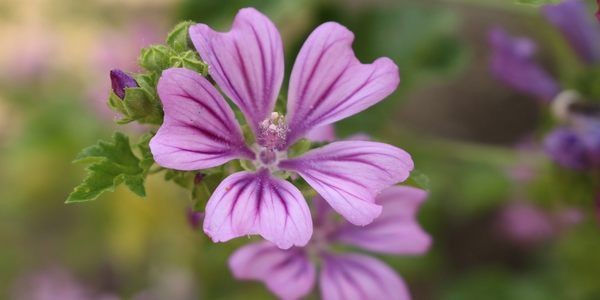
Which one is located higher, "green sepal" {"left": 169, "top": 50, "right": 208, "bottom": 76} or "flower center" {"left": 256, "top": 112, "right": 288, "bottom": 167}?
"green sepal" {"left": 169, "top": 50, "right": 208, "bottom": 76}

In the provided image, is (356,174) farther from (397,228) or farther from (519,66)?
(519,66)

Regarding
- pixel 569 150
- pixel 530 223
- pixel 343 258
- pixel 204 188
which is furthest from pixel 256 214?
pixel 530 223

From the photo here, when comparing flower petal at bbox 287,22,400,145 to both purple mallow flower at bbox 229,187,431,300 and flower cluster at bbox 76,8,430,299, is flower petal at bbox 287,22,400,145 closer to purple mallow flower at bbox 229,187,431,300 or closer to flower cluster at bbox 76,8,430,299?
flower cluster at bbox 76,8,430,299

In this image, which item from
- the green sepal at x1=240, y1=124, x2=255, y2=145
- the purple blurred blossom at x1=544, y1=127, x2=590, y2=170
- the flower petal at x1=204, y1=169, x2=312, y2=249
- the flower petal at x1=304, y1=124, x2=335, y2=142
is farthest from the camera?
the purple blurred blossom at x1=544, y1=127, x2=590, y2=170

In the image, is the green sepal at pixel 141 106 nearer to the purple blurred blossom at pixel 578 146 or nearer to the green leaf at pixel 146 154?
the green leaf at pixel 146 154

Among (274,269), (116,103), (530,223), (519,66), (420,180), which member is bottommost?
(530,223)

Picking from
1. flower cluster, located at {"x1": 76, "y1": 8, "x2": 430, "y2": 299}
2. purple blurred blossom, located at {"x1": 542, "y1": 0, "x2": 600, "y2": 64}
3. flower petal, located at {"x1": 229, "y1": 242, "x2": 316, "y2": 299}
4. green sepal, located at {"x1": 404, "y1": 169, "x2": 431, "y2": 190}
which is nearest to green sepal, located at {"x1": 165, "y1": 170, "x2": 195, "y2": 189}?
flower cluster, located at {"x1": 76, "y1": 8, "x2": 430, "y2": 299}
